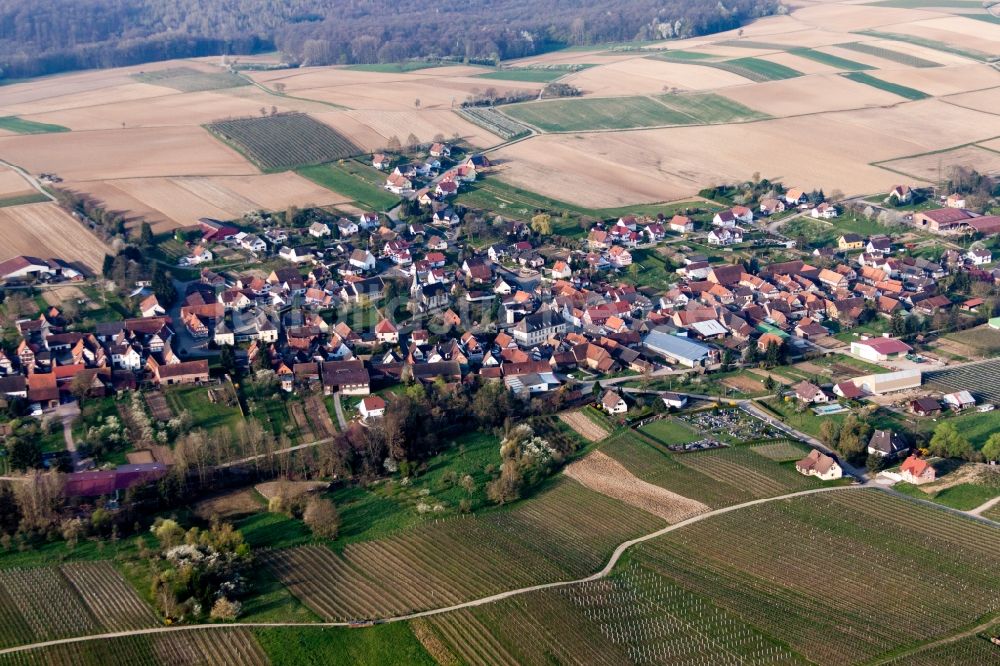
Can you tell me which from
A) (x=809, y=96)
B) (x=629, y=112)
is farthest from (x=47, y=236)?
(x=809, y=96)

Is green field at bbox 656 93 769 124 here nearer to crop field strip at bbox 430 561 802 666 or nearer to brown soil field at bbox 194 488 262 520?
brown soil field at bbox 194 488 262 520

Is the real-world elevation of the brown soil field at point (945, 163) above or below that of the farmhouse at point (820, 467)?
above

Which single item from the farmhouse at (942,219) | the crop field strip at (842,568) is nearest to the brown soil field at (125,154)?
the farmhouse at (942,219)

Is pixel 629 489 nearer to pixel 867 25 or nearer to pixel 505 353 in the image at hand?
pixel 505 353

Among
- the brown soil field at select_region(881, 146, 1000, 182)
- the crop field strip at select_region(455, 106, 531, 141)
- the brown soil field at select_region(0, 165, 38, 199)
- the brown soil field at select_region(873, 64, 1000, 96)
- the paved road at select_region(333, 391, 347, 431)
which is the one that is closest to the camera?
the paved road at select_region(333, 391, 347, 431)

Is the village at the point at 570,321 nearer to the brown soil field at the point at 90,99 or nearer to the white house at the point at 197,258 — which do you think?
the white house at the point at 197,258

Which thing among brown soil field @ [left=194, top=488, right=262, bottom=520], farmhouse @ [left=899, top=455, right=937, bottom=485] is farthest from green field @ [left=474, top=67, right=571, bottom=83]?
brown soil field @ [left=194, top=488, right=262, bottom=520]

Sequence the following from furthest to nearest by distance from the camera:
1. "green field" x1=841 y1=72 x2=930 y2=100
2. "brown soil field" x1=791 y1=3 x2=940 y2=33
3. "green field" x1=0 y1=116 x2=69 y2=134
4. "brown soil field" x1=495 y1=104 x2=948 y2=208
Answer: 1. "brown soil field" x1=791 y1=3 x2=940 y2=33
2. "green field" x1=841 y1=72 x2=930 y2=100
3. "green field" x1=0 y1=116 x2=69 y2=134
4. "brown soil field" x1=495 y1=104 x2=948 y2=208
